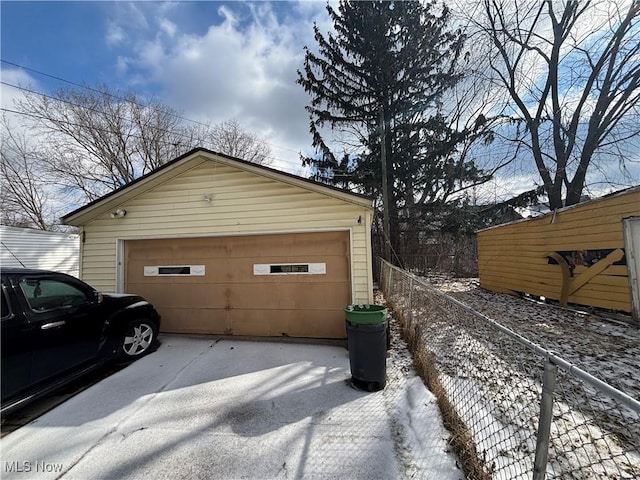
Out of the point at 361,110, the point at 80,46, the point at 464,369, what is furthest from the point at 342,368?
the point at 361,110

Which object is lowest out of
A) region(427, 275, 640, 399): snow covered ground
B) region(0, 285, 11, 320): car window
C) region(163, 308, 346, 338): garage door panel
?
region(427, 275, 640, 399): snow covered ground

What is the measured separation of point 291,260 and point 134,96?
21.8 metres

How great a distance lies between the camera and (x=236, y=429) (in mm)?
2941

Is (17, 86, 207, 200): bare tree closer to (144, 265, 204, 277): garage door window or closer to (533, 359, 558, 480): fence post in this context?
(144, 265, 204, 277): garage door window

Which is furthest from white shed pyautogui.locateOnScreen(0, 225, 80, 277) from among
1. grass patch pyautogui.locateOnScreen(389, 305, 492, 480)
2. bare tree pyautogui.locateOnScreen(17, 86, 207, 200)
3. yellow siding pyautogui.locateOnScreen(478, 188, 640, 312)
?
yellow siding pyautogui.locateOnScreen(478, 188, 640, 312)

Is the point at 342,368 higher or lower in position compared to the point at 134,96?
lower

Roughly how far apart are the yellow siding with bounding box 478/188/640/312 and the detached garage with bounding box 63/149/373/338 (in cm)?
580

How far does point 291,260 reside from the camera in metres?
5.73

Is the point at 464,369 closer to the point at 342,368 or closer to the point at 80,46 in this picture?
the point at 342,368

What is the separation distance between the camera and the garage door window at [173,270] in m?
6.10

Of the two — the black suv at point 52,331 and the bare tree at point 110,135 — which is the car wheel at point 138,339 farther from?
the bare tree at point 110,135

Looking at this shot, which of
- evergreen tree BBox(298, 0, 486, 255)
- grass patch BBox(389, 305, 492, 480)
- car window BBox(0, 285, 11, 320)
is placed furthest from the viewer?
evergreen tree BBox(298, 0, 486, 255)

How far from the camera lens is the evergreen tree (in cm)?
1352

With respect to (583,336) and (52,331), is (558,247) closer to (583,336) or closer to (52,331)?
(583,336)
